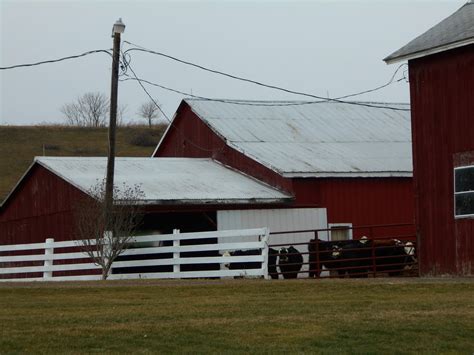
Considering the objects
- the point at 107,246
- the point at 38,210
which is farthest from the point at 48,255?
the point at 38,210

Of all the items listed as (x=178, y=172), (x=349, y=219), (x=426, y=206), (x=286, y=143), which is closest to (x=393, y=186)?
(x=349, y=219)

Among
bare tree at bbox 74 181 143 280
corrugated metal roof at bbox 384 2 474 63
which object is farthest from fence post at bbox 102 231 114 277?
corrugated metal roof at bbox 384 2 474 63

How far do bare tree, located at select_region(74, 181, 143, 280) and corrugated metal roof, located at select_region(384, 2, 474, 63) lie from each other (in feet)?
28.1

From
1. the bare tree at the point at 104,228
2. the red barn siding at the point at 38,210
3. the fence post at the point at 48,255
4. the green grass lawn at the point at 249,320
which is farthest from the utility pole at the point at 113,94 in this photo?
the green grass lawn at the point at 249,320

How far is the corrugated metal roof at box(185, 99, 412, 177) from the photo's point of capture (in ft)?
118

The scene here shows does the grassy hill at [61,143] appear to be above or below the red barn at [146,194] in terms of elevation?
above

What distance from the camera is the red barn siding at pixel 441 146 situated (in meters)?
24.1

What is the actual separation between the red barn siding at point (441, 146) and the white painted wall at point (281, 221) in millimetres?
8770

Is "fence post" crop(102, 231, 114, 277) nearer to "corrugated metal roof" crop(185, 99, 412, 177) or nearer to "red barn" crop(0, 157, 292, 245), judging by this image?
"red barn" crop(0, 157, 292, 245)

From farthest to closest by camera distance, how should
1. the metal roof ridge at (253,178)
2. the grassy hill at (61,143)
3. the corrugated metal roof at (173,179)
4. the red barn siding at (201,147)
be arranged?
1. the grassy hill at (61,143)
2. the red barn siding at (201,147)
3. the metal roof ridge at (253,178)
4. the corrugated metal roof at (173,179)

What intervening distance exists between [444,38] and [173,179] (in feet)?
43.5

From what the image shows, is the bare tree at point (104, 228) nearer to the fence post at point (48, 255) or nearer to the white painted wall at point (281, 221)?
the fence post at point (48, 255)

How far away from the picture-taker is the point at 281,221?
114ft

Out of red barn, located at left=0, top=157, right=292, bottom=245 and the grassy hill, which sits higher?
the grassy hill
